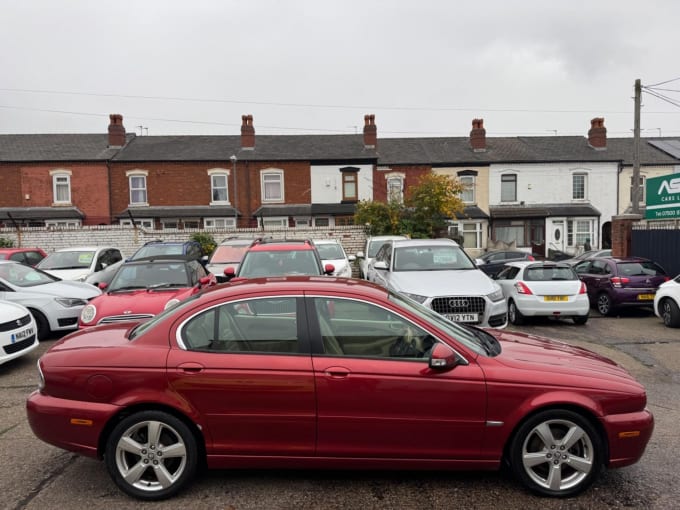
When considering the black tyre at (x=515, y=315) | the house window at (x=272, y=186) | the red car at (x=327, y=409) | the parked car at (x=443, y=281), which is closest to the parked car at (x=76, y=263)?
the parked car at (x=443, y=281)

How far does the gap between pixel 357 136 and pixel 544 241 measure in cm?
1393

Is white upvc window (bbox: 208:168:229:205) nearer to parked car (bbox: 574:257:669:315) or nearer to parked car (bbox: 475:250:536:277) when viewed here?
parked car (bbox: 475:250:536:277)

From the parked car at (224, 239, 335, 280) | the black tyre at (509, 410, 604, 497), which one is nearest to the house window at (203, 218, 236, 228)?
the parked car at (224, 239, 335, 280)

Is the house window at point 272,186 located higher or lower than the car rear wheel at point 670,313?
higher

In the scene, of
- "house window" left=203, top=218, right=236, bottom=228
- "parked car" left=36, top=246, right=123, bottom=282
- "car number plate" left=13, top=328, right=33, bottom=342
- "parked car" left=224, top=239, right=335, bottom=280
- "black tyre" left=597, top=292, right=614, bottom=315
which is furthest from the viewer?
"house window" left=203, top=218, right=236, bottom=228

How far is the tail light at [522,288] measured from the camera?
10125 mm

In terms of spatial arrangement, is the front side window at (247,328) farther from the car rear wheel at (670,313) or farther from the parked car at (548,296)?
the car rear wheel at (670,313)

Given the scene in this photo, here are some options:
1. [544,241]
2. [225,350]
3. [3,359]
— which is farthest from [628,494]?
[544,241]

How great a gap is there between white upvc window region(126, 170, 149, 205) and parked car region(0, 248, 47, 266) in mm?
13657

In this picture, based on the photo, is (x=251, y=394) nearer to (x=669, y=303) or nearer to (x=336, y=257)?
(x=669, y=303)

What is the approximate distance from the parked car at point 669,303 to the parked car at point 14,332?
11524mm

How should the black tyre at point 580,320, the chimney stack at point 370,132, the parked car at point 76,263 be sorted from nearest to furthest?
the black tyre at point 580,320, the parked car at point 76,263, the chimney stack at point 370,132

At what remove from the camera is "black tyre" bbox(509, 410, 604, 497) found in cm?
350

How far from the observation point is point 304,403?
3.45m
